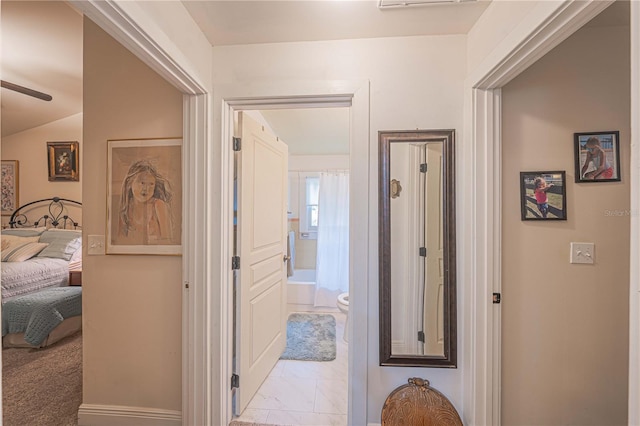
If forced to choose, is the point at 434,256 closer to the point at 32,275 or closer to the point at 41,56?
the point at 41,56

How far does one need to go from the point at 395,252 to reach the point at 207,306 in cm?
112

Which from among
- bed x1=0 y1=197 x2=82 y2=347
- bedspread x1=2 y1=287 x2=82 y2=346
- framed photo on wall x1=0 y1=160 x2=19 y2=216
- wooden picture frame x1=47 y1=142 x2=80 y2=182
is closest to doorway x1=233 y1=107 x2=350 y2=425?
bed x1=0 y1=197 x2=82 y2=347

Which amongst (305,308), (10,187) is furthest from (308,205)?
(10,187)

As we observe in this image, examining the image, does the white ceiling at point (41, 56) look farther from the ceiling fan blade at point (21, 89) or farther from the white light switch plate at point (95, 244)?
the white light switch plate at point (95, 244)

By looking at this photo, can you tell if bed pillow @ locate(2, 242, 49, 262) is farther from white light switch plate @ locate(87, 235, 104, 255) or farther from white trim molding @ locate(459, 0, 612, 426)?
white trim molding @ locate(459, 0, 612, 426)

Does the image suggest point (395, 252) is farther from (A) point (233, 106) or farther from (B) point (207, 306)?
(A) point (233, 106)

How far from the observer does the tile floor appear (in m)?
1.84

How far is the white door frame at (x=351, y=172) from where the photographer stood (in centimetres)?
163

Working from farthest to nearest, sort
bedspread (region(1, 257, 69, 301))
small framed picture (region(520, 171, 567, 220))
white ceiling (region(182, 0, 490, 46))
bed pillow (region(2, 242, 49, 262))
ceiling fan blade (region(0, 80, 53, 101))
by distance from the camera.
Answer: bed pillow (region(2, 242, 49, 262)), bedspread (region(1, 257, 69, 301)), ceiling fan blade (region(0, 80, 53, 101)), small framed picture (region(520, 171, 567, 220)), white ceiling (region(182, 0, 490, 46))

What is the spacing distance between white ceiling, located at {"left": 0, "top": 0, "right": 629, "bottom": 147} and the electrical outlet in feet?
3.79

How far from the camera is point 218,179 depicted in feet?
5.47

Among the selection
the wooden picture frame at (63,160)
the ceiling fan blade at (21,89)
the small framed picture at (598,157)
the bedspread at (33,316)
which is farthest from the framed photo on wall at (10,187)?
the small framed picture at (598,157)

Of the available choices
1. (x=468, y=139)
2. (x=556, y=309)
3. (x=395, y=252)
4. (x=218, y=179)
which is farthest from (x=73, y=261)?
(x=556, y=309)

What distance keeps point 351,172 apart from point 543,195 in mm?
1027
